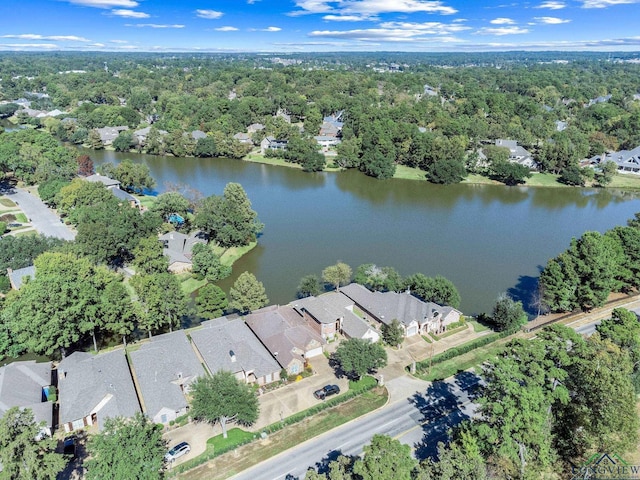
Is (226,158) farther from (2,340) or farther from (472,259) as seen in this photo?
(2,340)

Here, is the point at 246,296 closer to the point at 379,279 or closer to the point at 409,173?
the point at 379,279

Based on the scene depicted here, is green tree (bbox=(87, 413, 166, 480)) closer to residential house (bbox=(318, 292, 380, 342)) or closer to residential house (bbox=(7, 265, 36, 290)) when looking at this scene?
residential house (bbox=(318, 292, 380, 342))

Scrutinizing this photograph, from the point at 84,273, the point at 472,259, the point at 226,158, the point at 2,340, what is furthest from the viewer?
the point at 226,158

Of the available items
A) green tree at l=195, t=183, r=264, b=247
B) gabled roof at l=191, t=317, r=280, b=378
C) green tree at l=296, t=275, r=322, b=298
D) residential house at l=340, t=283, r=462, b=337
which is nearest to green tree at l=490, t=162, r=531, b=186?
residential house at l=340, t=283, r=462, b=337

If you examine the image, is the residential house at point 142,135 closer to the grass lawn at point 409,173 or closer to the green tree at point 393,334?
the grass lawn at point 409,173

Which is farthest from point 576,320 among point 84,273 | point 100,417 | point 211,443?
point 84,273

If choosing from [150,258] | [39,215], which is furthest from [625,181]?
[39,215]
